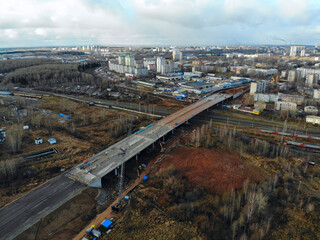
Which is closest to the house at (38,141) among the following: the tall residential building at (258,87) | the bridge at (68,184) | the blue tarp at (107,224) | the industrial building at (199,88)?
the bridge at (68,184)

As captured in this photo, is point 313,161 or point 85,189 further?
point 313,161

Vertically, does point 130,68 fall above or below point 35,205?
above

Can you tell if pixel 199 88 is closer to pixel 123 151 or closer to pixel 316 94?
pixel 316 94

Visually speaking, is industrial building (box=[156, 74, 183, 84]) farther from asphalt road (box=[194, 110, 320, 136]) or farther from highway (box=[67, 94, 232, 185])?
highway (box=[67, 94, 232, 185])

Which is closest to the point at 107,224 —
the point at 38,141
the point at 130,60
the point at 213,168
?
the point at 213,168

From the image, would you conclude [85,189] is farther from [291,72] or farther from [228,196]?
[291,72]

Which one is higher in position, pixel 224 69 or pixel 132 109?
pixel 224 69

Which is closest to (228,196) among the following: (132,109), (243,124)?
(243,124)
